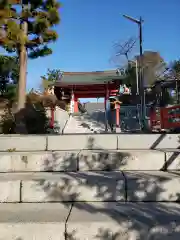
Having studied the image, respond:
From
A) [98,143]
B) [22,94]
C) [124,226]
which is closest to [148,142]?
[98,143]

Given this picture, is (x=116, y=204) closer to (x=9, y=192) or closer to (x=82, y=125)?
(x=9, y=192)

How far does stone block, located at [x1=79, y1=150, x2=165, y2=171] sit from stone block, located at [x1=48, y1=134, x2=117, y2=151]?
3.16ft

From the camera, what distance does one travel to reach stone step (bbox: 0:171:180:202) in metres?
3.11

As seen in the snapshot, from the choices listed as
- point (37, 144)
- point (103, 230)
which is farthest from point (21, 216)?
point (37, 144)

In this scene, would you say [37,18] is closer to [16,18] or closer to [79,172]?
[16,18]

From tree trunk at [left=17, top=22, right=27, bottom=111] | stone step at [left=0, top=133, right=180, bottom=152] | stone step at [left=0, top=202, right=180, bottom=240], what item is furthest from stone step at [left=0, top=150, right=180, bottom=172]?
tree trunk at [left=17, top=22, right=27, bottom=111]

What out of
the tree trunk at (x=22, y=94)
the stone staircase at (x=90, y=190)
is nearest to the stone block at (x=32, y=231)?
the stone staircase at (x=90, y=190)

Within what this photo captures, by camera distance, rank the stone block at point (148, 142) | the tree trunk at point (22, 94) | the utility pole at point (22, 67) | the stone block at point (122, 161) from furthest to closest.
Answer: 1. the utility pole at point (22, 67)
2. the tree trunk at point (22, 94)
3. the stone block at point (148, 142)
4. the stone block at point (122, 161)

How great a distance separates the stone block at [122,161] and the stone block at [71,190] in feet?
2.35

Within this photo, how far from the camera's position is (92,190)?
315 cm

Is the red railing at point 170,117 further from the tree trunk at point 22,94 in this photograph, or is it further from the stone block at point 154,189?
the stone block at point 154,189

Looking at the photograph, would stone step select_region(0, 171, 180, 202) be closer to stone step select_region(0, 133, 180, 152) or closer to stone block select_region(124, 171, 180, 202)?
stone block select_region(124, 171, 180, 202)

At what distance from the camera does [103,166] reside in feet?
12.9

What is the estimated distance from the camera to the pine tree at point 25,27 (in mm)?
10461
